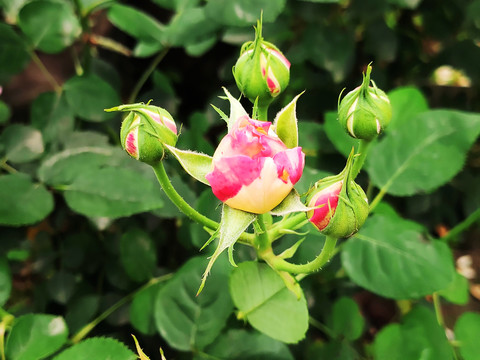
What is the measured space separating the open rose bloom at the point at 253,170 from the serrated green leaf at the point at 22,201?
498 mm

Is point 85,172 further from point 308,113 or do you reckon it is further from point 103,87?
point 308,113

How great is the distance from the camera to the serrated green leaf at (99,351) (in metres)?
0.72

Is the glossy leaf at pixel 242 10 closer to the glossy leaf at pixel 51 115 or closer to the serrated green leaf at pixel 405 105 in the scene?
the serrated green leaf at pixel 405 105

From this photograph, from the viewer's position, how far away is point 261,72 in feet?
2.26

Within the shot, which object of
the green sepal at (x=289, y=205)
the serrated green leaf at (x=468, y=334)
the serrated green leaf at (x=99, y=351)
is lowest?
the serrated green leaf at (x=468, y=334)

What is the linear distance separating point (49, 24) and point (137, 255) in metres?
0.58

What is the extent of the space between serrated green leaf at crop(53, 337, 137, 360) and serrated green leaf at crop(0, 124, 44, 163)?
19.7 inches

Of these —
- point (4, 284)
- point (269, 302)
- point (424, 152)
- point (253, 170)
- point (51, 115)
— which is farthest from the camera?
point (51, 115)

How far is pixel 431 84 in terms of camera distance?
1752 millimetres

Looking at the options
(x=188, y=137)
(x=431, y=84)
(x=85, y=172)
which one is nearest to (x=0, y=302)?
(x=85, y=172)

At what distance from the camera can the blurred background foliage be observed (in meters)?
0.90

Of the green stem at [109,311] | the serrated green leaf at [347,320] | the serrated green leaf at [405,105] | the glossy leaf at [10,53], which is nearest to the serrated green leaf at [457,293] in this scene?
the serrated green leaf at [347,320]

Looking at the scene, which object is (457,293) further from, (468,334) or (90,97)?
(90,97)

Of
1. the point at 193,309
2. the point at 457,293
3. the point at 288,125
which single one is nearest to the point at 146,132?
the point at 288,125
